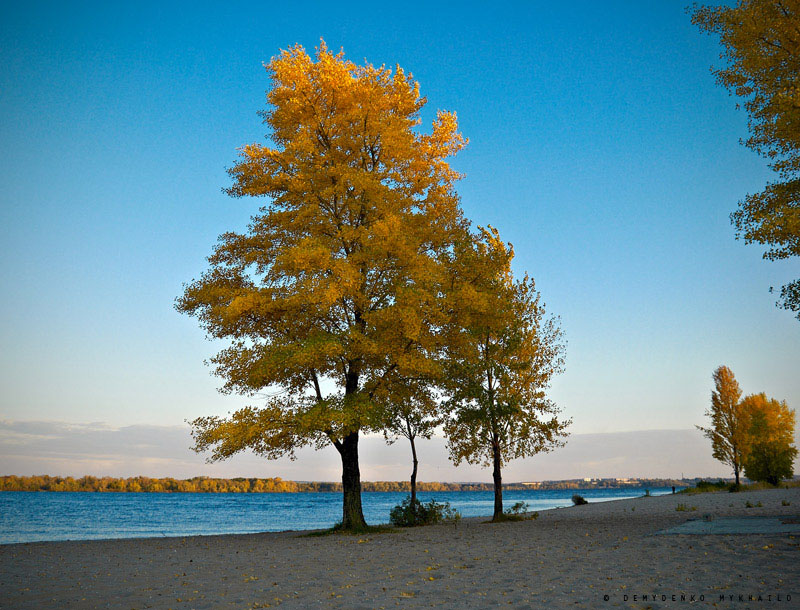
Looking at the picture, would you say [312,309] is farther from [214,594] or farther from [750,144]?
[750,144]

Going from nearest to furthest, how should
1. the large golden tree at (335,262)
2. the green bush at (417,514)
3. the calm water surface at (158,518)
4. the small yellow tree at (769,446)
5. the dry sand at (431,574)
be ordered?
the dry sand at (431,574)
the large golden tree at (335,262)
the green bush at (417,514)
the calm water surface at (158,518)
the small yellow tree at (769,446)

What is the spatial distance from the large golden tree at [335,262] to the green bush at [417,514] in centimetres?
415

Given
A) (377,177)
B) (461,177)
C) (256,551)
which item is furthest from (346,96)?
(256,551)

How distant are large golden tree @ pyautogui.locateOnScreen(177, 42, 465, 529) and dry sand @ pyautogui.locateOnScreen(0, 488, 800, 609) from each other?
3740 millimetres

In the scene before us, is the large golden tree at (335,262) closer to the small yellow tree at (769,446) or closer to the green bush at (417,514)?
the green bush at (417,514)

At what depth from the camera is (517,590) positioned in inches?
335

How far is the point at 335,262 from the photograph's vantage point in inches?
670

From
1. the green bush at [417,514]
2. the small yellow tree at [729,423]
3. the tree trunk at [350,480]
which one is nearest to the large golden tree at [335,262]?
the tree trunk at [350,480]

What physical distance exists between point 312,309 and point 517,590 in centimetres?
1090

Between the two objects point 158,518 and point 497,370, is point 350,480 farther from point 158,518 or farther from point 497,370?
point 158,518

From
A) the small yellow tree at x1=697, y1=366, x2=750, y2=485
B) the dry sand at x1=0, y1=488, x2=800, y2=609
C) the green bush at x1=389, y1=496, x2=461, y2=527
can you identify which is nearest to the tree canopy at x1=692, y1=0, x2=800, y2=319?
the dry sand at x1=0, y1=488, x2=800, y2=609

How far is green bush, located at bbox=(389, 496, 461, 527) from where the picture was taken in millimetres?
22438

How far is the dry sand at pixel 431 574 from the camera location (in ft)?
26.4

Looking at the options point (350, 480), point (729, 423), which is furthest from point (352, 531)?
point (729, 423)
